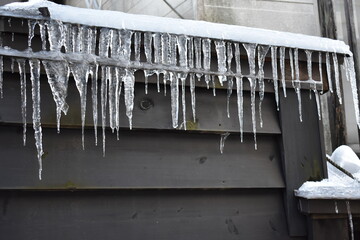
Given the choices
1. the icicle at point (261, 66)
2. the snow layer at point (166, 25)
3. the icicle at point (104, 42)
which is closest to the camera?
the snow layer at point (166, 25)

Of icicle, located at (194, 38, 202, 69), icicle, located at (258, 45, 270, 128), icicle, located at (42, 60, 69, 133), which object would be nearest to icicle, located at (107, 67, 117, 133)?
icicle, located at (42, 60, 69, 133)

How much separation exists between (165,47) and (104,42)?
1.10ft

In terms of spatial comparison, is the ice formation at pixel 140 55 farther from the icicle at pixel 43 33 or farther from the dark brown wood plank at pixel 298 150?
the dark brown wood plank at pixel 298 150

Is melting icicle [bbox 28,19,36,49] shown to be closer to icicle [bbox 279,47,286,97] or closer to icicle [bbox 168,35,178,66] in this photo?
icicle [bbox 168,35,178,66]

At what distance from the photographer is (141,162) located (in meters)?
2.27

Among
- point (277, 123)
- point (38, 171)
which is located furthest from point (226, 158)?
point (38, 171)

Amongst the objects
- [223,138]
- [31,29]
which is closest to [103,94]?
[31,29]

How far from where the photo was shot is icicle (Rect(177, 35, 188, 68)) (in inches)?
88.6

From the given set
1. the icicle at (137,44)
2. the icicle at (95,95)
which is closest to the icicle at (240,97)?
the icicle at (137,44)

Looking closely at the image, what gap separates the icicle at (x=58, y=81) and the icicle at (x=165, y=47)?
1.76 feet

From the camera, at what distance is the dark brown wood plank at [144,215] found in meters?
2.06

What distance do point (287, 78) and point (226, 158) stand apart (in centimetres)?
66

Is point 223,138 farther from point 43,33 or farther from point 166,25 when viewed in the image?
point 43,33

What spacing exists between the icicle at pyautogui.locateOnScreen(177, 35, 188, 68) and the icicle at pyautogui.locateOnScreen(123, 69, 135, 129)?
0.97 feet
